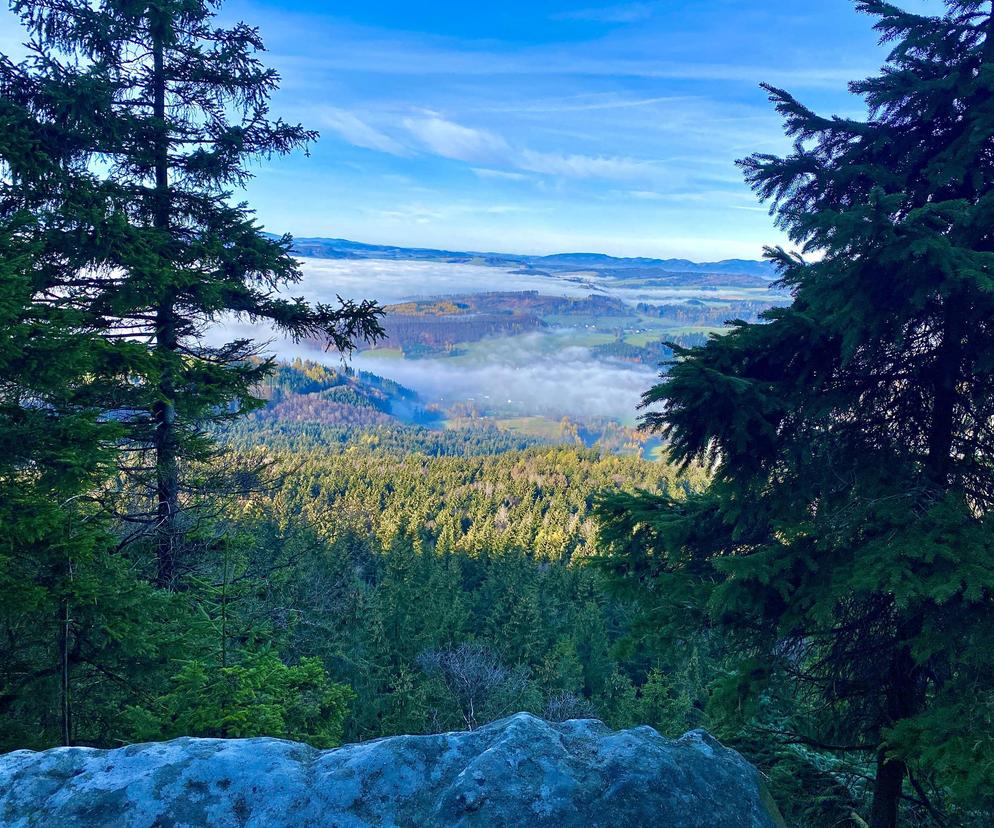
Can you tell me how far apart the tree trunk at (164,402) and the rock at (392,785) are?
247 inches

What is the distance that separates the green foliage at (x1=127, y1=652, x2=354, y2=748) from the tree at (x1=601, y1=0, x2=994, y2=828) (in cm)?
384

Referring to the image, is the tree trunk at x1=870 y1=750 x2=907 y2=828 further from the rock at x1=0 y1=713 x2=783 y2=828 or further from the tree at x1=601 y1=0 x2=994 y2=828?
the rock at x1=0 y1=713 x2=783 y2=828

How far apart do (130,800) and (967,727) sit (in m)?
5.06

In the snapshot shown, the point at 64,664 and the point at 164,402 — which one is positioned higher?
the point at 164,402

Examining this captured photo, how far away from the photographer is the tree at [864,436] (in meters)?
4.25

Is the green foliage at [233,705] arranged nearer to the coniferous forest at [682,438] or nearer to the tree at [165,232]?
the coniferous forest at [682,438]

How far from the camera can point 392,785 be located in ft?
9.91

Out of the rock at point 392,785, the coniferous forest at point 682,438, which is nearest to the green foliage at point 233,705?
the coniferous forest at point 682,438

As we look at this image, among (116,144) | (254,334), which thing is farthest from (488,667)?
(116,144)

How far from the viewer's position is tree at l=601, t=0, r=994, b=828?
13.9ft

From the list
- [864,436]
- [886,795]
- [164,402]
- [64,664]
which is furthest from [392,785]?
[164,402]

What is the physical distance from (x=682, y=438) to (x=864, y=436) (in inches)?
71.5

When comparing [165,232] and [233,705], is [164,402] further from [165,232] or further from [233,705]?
[233,705]

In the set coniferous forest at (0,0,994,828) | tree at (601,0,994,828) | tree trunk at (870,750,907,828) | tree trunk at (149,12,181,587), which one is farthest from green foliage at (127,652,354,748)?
tree trunk at (870,750,907,828)
